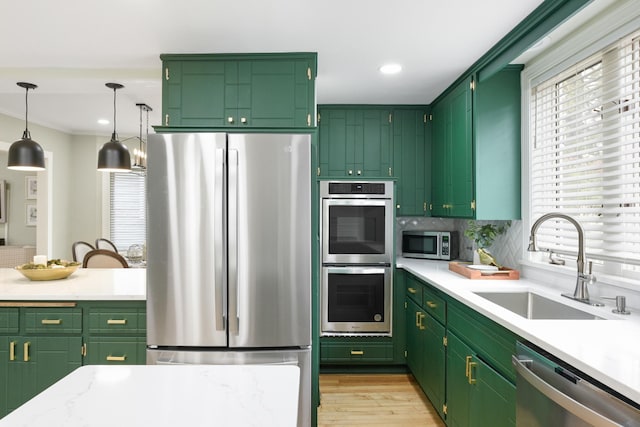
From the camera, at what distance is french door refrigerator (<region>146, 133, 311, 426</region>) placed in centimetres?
211

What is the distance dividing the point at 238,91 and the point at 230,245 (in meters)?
1.08

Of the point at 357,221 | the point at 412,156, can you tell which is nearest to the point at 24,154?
the point at 357,221

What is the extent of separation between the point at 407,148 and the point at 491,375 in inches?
92.9

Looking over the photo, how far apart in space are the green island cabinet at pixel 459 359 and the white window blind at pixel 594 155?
76 centimetres

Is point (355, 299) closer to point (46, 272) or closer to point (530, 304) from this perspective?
point (530, 304)

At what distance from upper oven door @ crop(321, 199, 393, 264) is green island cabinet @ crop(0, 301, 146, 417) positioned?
160 centimetres

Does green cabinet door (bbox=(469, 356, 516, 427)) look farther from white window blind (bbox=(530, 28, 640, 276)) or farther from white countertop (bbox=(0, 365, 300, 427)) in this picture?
white countertop (bbox=(0, 365, 300, 427))

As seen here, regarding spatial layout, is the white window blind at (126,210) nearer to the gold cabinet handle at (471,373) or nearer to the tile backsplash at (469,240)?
the tile backsplash at (469,240)

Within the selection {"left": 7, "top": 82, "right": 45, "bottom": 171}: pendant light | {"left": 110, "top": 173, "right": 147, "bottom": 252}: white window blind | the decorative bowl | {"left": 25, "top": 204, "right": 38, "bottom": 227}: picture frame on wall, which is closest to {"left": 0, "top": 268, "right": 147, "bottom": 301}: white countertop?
the decorative bowl

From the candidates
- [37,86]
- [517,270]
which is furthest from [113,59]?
[517,270]

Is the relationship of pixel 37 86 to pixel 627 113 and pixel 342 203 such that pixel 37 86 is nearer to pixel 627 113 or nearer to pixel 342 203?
pixel 342 203

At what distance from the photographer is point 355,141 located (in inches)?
146

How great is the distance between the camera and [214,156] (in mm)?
2113

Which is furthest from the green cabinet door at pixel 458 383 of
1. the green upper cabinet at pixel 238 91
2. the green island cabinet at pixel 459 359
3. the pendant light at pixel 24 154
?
the pendant light at pixel 24 154
